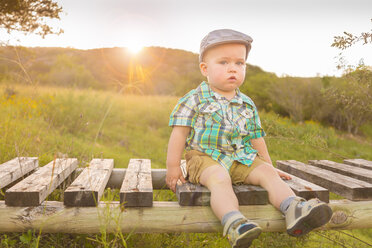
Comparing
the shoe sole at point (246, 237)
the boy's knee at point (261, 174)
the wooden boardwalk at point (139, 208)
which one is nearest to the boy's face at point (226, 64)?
the boy's knee at point (261, 174)

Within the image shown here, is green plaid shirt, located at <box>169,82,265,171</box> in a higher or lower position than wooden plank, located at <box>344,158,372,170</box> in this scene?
higher

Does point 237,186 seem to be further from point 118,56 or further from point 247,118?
point 118,56

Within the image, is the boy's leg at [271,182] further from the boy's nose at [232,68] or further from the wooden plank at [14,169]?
the wooden plank at [14,169]

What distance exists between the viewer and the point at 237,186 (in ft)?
6.84

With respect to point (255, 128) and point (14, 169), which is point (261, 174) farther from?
point (14, 169)

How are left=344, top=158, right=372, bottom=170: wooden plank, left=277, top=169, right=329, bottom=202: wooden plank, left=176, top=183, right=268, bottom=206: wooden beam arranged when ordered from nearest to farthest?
1. left=176, top=183, right=268, bottom=206: wooden beam
2. left=277, top=169, right=329, bottom=202: wooden plank
3. left=344, top=158, right=372, bottom=170: wooden plank

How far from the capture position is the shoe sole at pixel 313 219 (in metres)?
1.61

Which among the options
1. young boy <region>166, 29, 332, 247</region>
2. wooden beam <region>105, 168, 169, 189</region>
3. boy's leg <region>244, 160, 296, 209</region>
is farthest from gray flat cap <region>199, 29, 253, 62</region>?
wooden beam <region>105, 168, 169, 189</region>

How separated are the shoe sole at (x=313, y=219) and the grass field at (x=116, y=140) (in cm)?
71

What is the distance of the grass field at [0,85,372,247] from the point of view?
226 cm

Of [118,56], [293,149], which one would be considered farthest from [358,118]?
[118,56]

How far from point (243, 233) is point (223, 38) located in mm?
1379

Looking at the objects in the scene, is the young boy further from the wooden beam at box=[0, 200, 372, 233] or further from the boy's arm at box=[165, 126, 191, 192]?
the wooden beam at box=[0, 200, 372, 233]

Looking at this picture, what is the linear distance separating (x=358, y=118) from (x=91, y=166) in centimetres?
1115
